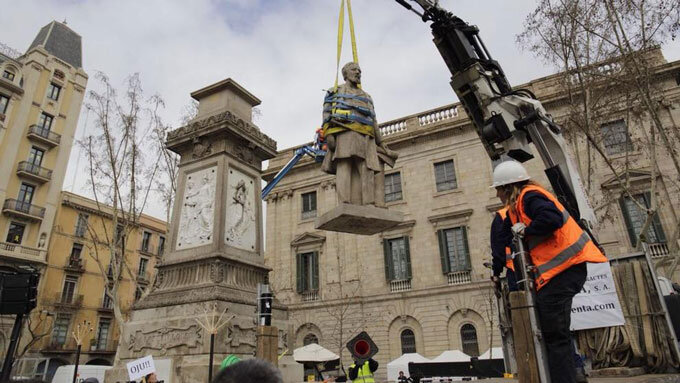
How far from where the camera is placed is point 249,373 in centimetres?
149

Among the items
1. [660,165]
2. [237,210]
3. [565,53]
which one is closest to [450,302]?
[660,165]

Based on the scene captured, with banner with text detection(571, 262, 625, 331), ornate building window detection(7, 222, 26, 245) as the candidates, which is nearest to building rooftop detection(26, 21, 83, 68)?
ornate building window detection(7, 222, 26, 245)

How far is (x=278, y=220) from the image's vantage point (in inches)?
1091

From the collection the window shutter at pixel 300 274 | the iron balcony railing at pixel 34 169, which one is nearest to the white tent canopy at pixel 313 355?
the window shutter at pixel 300 274

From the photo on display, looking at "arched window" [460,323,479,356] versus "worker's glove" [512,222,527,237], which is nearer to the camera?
"worker's glove" [512,222,527,237]

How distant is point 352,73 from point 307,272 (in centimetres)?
2096

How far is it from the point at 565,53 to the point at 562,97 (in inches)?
358

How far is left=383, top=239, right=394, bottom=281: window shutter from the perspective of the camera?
922 inches

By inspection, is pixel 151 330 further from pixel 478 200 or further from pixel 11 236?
pixel 11 236

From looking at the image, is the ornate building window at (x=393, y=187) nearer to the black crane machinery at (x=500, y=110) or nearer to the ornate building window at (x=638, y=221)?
the ornate building window at (x=638, y=221)

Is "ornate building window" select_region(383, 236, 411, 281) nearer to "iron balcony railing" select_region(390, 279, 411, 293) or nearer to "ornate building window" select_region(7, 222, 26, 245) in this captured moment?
"iron balcony railing" select_region(390, 279, 411, 293)

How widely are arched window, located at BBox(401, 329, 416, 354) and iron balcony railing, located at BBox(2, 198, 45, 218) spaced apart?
26134 mm

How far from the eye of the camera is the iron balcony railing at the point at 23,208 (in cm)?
2853

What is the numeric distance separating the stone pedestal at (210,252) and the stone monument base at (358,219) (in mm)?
2464
